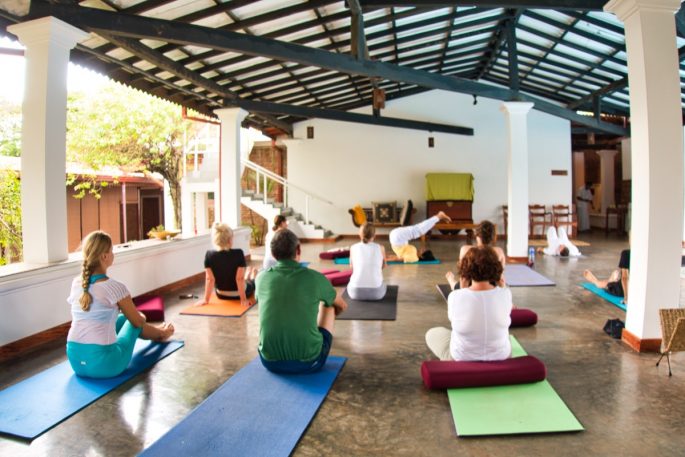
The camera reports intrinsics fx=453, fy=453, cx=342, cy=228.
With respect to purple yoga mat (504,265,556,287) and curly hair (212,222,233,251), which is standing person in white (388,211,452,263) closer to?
purple yoga mat (504,265,556,287)

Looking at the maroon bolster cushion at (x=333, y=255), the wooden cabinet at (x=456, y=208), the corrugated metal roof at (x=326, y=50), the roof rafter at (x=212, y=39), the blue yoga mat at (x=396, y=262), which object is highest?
the corrugated metal roof at (x=326, y=50)

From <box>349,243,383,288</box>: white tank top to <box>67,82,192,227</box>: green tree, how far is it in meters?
8.46

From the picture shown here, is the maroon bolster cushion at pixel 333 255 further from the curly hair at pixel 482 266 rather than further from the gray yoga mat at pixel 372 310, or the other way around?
the curly hair at pixel 482 266

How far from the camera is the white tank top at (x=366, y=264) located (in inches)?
211

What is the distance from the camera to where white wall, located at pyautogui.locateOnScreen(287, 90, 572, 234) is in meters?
13.4

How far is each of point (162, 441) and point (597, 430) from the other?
7.89 ft

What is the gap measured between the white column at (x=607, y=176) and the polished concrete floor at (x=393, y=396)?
533 inches

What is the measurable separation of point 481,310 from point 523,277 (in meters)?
4.64

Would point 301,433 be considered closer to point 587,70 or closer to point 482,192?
point 587,70

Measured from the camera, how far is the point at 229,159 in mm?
8883

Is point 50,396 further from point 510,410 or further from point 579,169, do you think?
point 579,169

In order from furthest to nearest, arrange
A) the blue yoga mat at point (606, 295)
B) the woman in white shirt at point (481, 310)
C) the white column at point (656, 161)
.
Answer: the blue yoga mat at point (606, 295) < the white column at point (656, 161) < the woman in white shirt at point (481, 310)

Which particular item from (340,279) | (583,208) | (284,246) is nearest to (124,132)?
(340,279)

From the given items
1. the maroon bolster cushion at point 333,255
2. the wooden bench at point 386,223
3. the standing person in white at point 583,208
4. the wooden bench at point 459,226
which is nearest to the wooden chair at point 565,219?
the wooden bench at point 459,226
